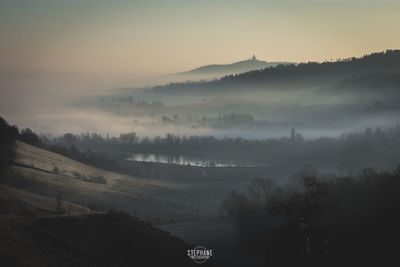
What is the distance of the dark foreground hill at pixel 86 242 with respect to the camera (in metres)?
73.3

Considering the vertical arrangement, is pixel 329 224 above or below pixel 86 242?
above

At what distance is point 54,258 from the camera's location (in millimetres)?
73938

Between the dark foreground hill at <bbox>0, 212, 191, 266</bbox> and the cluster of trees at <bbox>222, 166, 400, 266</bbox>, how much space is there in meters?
18.5

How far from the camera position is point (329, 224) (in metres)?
89.9

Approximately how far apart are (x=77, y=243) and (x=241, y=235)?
51.7 meters

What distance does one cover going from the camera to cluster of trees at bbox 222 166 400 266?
6888 centimetres

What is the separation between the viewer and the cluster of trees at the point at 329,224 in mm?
68875

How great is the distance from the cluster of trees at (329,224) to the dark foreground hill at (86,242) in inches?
728

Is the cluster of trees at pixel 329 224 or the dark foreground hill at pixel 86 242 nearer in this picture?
the cluster of trees at pixel 329 224

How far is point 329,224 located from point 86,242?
38.8 meters

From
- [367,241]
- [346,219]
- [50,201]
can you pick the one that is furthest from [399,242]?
[50,201]

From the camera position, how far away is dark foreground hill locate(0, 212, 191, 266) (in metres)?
73.3

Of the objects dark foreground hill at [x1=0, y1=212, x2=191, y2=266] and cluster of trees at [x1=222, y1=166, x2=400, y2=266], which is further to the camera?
dark foreground hill at [x1=0, y1=212, x2=191, y2=266]

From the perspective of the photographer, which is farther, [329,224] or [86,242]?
[329,224]
